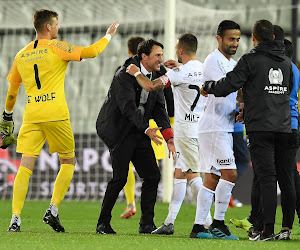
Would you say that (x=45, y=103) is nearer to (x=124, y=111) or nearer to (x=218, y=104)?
(x=124, y=111)

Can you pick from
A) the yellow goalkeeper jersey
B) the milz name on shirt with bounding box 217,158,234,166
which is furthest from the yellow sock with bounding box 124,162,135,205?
the milz name on shirt with bounding box 217,158,234,166

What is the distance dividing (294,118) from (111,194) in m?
1.70

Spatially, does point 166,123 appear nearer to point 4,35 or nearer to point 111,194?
point 111,194

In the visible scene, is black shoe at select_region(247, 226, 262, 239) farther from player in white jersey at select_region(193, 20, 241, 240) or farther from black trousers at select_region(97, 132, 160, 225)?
black trousers at select_region(97, 132, 160, 225)

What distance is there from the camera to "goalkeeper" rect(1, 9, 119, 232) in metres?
6.61

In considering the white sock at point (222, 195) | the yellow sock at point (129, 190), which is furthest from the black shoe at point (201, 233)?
the yellow sock at point (129, 190)

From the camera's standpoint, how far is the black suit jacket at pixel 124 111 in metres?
6.41

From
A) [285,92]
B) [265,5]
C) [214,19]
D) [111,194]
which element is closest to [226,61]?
[285,92]

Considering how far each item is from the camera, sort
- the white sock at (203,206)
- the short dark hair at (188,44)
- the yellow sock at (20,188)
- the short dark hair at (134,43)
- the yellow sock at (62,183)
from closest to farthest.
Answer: the white sock at (203,206) → the yellow sock at (20,188) → the yellow sock at (62,183) → the short dark hair at (188,44) → the short dark hair at (134,43)

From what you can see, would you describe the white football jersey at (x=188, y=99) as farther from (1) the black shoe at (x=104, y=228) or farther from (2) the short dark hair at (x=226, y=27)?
(1) the black shoe at (x=104, y=228)

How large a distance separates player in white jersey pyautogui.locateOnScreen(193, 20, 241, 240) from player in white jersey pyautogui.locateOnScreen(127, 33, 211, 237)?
1.70ft

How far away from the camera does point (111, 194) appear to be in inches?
257

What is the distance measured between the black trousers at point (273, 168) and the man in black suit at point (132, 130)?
0.91 meters

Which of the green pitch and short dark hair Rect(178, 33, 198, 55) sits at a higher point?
short dark hair Rect(178, 33, 198, 55)
